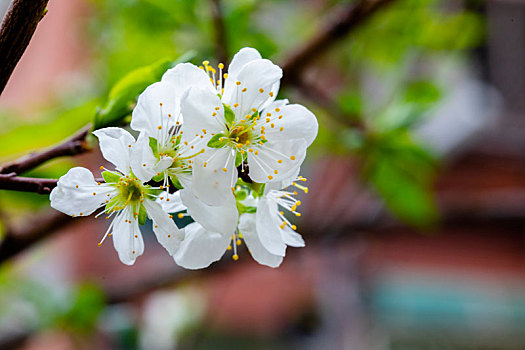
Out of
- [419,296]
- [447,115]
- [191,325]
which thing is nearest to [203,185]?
[191,325]

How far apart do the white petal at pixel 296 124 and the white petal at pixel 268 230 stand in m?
0.06

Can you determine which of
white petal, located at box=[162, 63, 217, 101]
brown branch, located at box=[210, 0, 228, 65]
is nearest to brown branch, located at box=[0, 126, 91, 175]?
white petal, located at box=[162, 63, 217, 101]

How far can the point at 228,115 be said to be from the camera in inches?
16.8

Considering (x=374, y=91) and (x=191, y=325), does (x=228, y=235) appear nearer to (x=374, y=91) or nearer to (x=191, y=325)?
(x=191, y=325)

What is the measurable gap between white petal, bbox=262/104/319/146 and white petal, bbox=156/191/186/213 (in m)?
0.10

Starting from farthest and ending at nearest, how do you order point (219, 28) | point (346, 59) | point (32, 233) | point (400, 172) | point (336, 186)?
1. point (336, 186)
2. point (346, 59)
3. point (400, 172)
4. point (219, 28)
5. point (32, 233)

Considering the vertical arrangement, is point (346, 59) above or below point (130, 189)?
below

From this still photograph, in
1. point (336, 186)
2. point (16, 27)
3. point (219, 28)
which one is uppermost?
point (16, 27)

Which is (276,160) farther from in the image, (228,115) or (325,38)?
(325,38)

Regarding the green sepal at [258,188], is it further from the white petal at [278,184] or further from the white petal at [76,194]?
the white petal at [76,194]

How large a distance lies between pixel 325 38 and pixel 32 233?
55 centimetres

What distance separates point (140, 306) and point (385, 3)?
138 centimetres

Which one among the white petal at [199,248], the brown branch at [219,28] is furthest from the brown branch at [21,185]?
the brown branch at [219,28]

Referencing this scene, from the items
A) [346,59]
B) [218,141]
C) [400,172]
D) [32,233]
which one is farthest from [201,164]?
[346,59]
